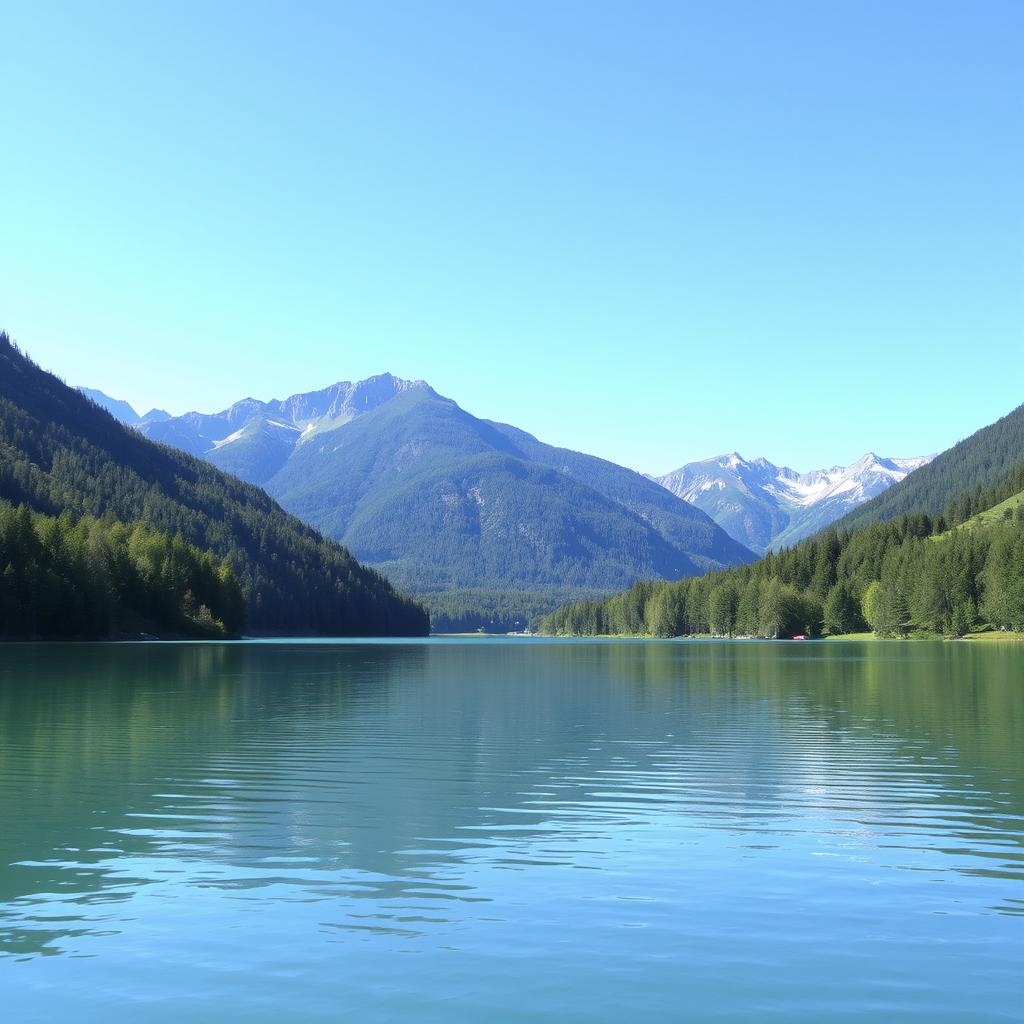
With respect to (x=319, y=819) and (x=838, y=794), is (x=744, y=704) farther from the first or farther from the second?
(x=319, y=819)

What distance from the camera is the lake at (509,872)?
14.0m

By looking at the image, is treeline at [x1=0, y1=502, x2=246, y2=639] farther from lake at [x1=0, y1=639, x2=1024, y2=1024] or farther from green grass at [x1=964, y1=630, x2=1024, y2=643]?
green grass at [x1=964, y1=630, x2=1024, y2=643]

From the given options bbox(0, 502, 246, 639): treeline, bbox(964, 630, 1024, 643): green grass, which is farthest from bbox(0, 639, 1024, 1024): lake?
bbox(964, 630, 1024, 643): green grass

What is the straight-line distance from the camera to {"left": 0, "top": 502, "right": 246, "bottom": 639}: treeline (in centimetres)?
15100

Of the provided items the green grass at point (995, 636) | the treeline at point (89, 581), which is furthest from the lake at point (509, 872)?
the green grass at point (995, 636)

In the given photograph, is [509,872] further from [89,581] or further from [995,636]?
[995,636]

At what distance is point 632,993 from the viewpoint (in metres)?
14.0

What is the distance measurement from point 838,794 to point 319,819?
538 inches

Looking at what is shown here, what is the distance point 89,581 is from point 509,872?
153 metres

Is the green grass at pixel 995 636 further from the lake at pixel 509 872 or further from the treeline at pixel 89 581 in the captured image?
the lake at pixel 509 872

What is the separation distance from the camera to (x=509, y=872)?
20062mm

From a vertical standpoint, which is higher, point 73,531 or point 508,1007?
point 73,531

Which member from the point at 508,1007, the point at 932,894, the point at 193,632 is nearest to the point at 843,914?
the point at 932,894

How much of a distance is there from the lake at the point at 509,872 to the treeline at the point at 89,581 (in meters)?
116
